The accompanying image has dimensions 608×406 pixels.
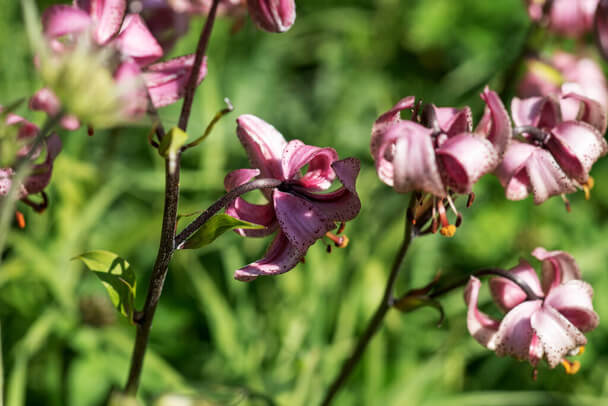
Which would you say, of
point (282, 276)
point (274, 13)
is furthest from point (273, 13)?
point (282, 276)

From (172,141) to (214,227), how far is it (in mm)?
118

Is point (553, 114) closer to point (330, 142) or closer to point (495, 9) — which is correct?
point (330, 142)

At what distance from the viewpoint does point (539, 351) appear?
2.77ft

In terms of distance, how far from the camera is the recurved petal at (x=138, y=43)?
2.61ft

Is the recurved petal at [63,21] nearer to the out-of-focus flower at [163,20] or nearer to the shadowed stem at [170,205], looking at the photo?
the shadowed stem at [170,205]

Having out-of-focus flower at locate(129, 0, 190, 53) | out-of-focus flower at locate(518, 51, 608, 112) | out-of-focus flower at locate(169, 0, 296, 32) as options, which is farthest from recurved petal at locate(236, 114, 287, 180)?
out-of-focus flower at locate(518, 51, 608, 112)

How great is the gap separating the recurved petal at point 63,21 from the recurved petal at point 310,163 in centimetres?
26

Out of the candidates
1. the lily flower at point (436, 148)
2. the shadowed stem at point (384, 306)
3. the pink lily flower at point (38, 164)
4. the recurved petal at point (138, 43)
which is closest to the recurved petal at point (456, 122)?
the lily flower at point (436, 148)

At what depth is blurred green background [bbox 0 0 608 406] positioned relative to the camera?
1.55m

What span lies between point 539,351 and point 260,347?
91cm

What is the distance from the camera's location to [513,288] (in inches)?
35.2

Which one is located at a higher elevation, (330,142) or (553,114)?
(553,114)

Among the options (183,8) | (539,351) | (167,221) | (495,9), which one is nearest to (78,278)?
(183,8)

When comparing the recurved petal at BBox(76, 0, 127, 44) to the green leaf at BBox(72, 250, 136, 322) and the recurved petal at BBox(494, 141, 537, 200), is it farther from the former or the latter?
the recurved petal at BBox(494, 141, 537, 200)
